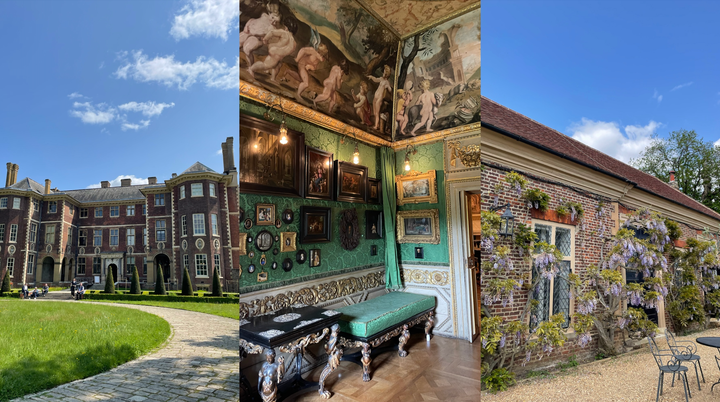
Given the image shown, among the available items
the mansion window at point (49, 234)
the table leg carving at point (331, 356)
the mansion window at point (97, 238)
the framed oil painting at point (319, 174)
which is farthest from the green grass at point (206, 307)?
the framed oil painting at point (319, 174)

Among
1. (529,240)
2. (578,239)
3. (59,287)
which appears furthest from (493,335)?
(59,287)

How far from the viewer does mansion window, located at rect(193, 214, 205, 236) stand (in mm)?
2215

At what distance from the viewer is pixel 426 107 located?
3.84 meters

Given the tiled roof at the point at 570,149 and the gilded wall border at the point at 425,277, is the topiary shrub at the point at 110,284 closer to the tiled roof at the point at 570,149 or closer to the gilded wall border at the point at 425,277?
the tiled roof at the point at 570,149

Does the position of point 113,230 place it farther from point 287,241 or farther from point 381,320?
point 381,320

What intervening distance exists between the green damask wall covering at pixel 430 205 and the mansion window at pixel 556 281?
59.6 inches

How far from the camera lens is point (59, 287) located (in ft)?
6.29

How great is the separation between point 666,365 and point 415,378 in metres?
1.95

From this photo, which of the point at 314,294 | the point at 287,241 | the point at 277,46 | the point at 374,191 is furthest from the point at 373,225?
the point at 277,46

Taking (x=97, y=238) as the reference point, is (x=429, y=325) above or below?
below

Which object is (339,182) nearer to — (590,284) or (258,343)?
(258,343)

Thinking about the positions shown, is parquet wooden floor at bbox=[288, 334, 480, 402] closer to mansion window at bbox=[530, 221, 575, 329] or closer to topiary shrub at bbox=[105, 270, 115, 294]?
mansion window at bbox=[530, 221, 575, 329]

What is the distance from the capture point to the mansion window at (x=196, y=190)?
7.23 ft

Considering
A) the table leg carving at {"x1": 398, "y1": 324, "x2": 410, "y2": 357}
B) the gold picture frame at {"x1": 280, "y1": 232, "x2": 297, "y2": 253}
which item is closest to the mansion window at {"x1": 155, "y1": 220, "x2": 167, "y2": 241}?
the gold picture frame at {"x1": 280, "y1": 232, "x2": 297, "y2": 253}
